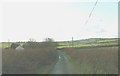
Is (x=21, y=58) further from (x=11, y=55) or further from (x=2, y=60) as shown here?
(x=2, y=60)

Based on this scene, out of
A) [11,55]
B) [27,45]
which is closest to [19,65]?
[11,55]

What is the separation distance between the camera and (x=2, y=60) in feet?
77.9

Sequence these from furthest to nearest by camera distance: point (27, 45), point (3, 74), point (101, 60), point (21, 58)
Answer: point (27, 45), point (21, 58), point (3, 74), point (101, 60)

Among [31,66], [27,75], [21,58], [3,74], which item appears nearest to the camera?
[3,74]

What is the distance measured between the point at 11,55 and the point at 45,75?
10.8 ft

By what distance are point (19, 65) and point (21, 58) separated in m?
1.48

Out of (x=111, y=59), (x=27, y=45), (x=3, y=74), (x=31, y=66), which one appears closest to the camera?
(x=111, y=59)

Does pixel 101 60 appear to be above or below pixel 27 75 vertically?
above

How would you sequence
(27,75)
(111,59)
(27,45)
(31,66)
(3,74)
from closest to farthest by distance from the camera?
(111,59), (3,74), (27,75), (31,66), (27,45)

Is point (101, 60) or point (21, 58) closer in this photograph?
point (101, 60)

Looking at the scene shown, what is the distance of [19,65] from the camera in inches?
1022

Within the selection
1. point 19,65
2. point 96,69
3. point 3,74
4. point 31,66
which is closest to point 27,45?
point 31,66

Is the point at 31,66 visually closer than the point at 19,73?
No

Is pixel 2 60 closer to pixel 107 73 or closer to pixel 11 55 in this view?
pixel 11 55
